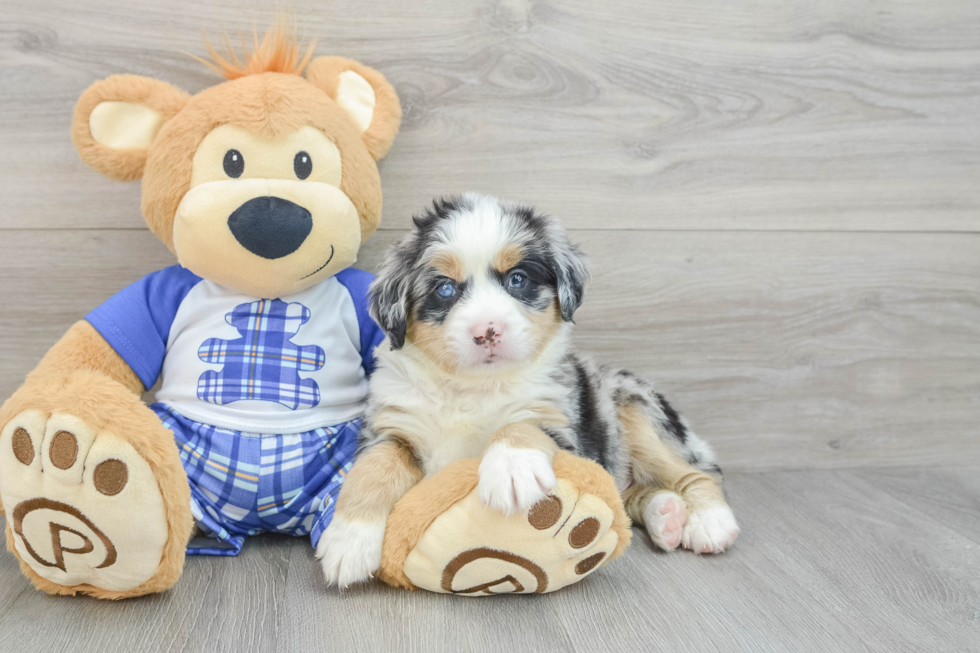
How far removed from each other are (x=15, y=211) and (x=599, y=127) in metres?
1.75

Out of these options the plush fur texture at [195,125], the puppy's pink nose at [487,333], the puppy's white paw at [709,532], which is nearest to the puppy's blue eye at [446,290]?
the puppy's pink nose at [487,333]

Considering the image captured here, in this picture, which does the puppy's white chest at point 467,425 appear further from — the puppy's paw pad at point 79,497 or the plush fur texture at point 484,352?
the puppy's paw pad at point 79,497

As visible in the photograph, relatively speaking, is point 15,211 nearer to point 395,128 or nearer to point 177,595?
point 395,128

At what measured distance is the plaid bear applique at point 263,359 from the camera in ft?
5.58

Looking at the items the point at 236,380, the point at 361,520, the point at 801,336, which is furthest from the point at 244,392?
the point at 801,336

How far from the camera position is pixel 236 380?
1702 mm

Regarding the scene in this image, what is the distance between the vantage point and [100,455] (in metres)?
1.30

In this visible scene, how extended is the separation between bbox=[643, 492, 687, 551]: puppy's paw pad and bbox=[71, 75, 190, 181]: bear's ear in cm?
156

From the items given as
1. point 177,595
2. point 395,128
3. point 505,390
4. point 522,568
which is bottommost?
point 177,595

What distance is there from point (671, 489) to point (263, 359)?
3.69ft

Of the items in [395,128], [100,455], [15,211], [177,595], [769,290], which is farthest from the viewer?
[769,290]

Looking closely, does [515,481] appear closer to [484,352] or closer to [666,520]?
[484,352]

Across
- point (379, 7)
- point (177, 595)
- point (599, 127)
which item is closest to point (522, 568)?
point (177, 595)

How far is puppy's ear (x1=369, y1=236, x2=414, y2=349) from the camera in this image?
1.60 m
